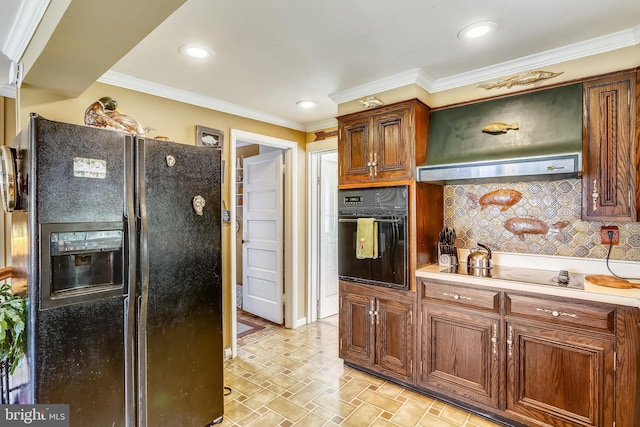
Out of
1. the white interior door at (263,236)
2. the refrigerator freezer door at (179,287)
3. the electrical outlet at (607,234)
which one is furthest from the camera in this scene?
the white interior door at (263,236)

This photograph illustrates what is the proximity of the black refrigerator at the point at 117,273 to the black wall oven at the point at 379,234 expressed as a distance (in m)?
1.16

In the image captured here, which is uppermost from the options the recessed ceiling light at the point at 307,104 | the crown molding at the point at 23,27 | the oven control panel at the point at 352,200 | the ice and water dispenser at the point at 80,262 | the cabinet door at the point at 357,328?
the recessed ceiling light at the point at 307,104

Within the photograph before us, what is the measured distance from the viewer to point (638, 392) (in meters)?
1.71

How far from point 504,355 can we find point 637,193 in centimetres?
124

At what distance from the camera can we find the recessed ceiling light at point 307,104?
3.05 meters

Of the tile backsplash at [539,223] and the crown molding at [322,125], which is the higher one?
the crown molding at [322,125]

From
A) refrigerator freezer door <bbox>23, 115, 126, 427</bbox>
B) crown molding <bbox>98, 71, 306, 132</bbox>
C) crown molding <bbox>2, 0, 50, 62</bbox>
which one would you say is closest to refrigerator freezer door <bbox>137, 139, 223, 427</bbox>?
refrigerator freezer door <bbox>23, 115, 126, 427</bbox>

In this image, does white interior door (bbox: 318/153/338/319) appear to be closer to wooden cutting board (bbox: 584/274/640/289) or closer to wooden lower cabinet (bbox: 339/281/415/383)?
wooden lower cabinet (bbox: 339/281/415/383)

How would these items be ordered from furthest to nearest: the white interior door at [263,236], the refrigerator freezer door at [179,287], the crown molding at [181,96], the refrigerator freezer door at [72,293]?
the white interior door at [263,236], the crown molding at [181,96], the refrigerator freezer door at [179,287], the refrigerator freezer door at [72,293]

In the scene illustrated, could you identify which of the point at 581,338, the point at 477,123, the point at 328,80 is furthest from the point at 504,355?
the point at 328,80

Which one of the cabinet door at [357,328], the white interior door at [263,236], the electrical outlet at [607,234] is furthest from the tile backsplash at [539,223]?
the white interior door at [263,236]

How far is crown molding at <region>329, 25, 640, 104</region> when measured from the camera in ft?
6.46

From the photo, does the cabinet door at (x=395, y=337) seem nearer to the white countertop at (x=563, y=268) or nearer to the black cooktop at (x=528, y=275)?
the white countertop at (x=563, y=268)

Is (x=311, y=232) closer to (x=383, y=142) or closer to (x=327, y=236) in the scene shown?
(x=327, y=236)
